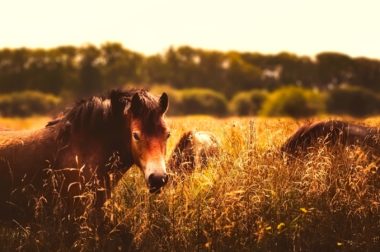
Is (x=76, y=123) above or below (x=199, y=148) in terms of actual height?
above

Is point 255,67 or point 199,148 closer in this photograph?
point 199,148

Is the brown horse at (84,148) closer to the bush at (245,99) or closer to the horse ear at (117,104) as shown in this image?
the horse ear at (117,104)

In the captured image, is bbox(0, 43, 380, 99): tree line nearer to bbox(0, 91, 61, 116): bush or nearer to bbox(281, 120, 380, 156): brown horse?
bbox(0, 91, 61, 116): bush

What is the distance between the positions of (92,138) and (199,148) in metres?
2.14

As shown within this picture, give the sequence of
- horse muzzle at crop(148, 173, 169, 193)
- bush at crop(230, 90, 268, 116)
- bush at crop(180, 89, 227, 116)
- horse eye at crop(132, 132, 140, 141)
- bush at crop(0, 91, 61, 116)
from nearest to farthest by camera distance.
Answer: horse muzzle at crop(148, 173, 169, 193) < horse eye at crop(132, 132, 140, 141) < bush at crop(0, 91, 61, 116) < bush at crop(230, 90, 268, 116) < bush at crop(180, 89, 227, 116)

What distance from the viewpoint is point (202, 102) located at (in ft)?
269

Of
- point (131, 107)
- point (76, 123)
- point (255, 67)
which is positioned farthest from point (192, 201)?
point (255, 67)

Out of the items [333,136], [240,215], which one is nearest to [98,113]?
[240,215]

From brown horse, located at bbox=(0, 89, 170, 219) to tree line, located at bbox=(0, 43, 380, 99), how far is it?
63.7 m

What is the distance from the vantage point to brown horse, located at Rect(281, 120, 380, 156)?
22.4 feet

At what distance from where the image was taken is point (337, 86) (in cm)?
7275

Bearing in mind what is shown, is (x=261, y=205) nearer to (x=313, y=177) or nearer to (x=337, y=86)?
(x=313, y=177)

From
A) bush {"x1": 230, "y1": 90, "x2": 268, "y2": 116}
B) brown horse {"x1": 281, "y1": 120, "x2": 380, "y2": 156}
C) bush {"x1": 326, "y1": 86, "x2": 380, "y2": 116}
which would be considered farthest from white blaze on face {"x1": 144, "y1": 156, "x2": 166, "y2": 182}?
bush {"x1": 230, "y1": 90, "x2": 268, "y2": 116}

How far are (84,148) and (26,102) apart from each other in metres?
62.3
